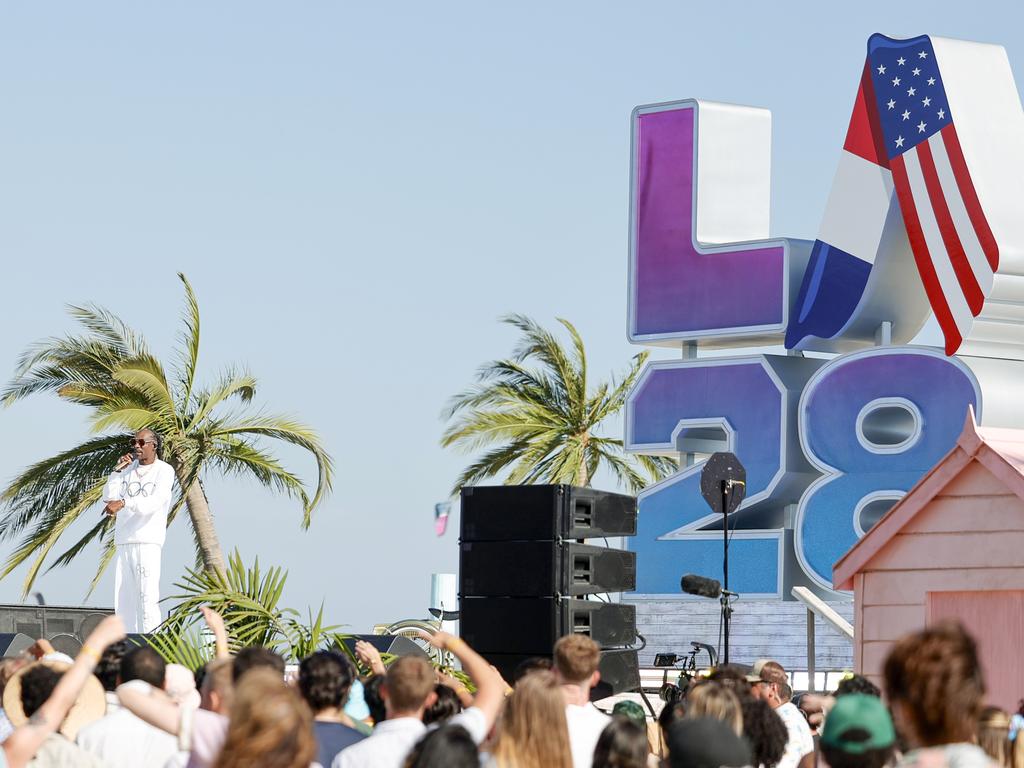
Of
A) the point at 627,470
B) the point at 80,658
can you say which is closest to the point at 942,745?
the point at 80,658

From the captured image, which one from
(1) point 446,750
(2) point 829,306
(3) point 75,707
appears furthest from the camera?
(2) point 829,306

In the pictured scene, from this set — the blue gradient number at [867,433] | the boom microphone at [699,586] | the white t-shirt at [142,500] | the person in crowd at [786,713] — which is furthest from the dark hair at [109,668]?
the blue gradient number at [867,433]

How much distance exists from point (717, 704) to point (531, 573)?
4.40 metres

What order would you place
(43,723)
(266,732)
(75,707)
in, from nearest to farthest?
(266,732), (43,723), (75,707)

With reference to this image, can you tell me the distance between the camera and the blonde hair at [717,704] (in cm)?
579

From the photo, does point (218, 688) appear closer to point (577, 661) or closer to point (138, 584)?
point (577, 661)

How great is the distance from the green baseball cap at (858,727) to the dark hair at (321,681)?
222 cm

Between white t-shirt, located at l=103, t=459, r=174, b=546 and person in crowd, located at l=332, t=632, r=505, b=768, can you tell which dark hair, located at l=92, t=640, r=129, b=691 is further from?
white t-shirt, located at l=103, t=459, r=174, b=546

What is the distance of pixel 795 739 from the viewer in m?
7.84

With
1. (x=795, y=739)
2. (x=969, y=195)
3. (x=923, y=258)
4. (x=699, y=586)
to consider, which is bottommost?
(x=795, y=739)

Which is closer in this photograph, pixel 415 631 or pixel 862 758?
pixel 862 758

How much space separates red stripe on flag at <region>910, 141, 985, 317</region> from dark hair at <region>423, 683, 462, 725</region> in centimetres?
1575

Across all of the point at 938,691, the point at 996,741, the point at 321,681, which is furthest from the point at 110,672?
the point at 938,691

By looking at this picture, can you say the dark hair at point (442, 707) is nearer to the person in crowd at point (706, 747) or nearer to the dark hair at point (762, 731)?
the dark hair at point (762, 731)
